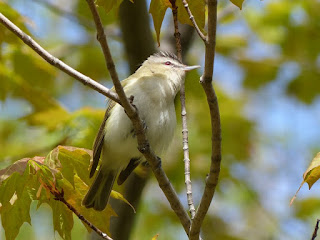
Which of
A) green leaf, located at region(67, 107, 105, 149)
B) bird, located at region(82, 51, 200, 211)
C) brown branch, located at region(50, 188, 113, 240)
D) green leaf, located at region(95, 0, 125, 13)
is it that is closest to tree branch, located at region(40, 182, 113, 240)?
brown branch, located at region(50, 188, 113, 240)

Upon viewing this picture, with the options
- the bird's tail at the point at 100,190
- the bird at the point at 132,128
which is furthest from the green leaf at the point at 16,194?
the bird at the point at 132,128

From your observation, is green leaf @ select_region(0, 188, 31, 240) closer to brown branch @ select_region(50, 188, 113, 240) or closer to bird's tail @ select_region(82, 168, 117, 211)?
brown branch @ select_region(50, 188, 113, 240)

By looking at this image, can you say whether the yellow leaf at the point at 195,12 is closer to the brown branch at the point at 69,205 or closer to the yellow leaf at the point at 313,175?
the yellow leaf at the point at 313,175

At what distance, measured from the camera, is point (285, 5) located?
5.08m

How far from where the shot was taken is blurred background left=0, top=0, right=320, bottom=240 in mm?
3713

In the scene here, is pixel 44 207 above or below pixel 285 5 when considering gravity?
below

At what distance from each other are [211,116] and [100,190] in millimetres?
1413

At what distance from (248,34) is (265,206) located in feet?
6.36

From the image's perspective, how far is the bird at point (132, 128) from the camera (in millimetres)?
3025

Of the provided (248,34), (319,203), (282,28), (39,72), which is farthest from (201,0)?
(248,34)

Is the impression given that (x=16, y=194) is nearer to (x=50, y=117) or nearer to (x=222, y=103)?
(x=50, y=117)

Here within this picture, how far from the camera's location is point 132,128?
3.08 m

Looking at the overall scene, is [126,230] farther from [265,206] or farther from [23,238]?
[265,206]

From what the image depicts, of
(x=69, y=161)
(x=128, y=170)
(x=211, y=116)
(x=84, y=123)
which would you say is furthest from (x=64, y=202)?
(x=84, y=123)
